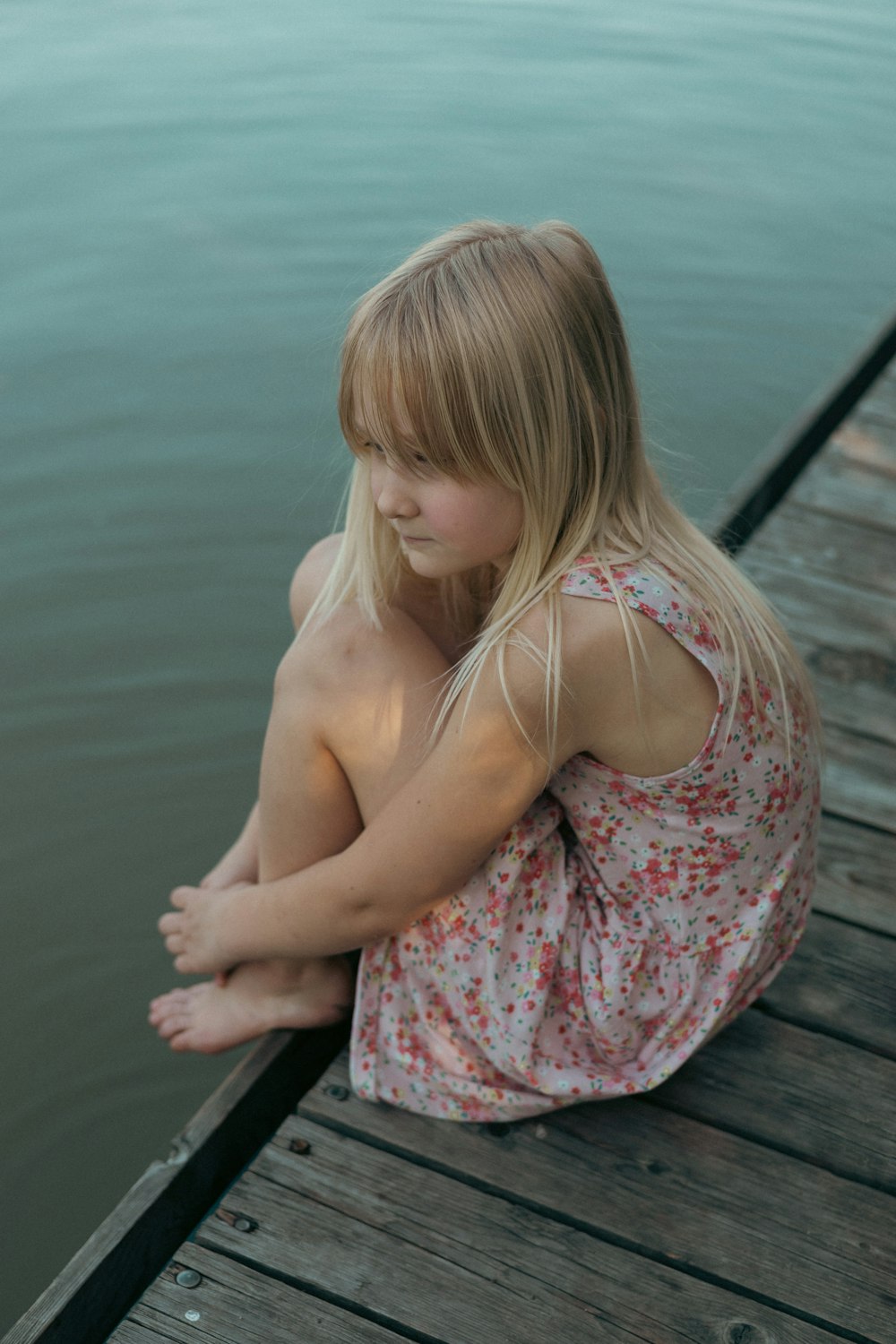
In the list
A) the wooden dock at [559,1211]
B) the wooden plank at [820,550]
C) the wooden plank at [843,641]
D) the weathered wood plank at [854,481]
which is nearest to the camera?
the wooden dock at [559,1211]

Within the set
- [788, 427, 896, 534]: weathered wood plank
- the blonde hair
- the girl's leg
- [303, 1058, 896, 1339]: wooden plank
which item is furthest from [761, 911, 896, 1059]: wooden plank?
[788, 427, 896, 534]: weathered wood plank

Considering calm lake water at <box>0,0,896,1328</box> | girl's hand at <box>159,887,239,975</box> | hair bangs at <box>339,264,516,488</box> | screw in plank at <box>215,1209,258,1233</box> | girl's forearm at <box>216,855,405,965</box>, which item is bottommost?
calm lake water at <box>0,0,896,1328</box>

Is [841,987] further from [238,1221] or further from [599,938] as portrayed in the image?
[238,1221]

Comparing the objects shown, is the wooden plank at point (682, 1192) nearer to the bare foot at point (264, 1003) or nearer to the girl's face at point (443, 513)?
the bare foot at point (264, 1003)

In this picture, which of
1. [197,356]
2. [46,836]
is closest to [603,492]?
[46,836]

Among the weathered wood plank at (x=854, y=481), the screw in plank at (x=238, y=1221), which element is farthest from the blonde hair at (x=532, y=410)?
the weathered wood plank at (x=854, y=481)

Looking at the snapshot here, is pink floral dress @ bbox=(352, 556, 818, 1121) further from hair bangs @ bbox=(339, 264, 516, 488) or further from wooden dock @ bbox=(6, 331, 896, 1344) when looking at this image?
hair bangs @ bbox=(339, 264, 516, 488)

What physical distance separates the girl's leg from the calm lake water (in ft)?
2.36

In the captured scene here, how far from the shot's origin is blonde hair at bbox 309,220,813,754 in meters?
1.35

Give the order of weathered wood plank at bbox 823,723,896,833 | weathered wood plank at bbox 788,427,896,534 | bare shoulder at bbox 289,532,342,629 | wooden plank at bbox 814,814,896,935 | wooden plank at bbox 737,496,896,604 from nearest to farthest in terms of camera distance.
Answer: bare shoulder at bbox 289,532,342,629 < wooden plank at bbox 814,814,896,935 < weathered wood plank at bbox 823,723,896,833 < wooden plank at bbox 737,496,896,604 < weathered wood plank at bbox 788,427,896,534

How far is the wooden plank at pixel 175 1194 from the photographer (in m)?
1.45

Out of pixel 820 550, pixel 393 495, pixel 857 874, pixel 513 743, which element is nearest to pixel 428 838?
pixel 513 743

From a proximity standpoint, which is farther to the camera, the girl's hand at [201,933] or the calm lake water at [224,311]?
the calm lake water at [224,311]

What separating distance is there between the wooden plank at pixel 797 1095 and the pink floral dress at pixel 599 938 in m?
0.09
